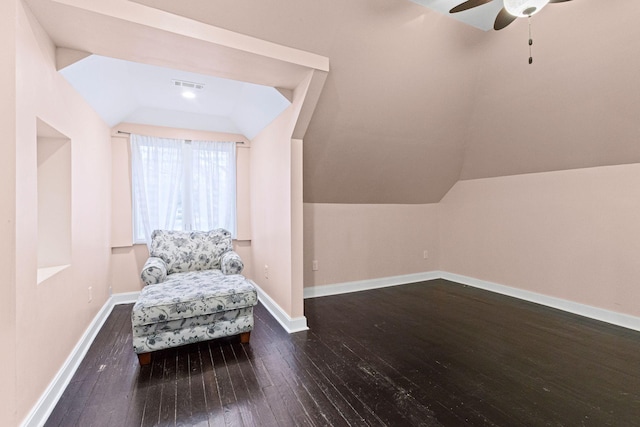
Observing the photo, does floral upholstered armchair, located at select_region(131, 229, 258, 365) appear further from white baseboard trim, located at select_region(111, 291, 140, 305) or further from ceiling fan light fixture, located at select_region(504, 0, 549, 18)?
ceiling fan light fixture, located at select_region(504, 0, 549, 18)

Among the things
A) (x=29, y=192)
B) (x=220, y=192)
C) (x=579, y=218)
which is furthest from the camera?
(x=220, y=192)

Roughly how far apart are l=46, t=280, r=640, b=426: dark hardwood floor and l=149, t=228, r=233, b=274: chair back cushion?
76 centimetres

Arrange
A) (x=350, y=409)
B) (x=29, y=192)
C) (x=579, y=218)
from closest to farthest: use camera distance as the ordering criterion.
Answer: (x=29, y=192) < (x=350, y=409) < (x=579, y=218)

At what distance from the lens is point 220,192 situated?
3969 mm

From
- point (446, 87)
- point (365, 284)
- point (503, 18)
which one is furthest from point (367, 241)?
point (503, 18)

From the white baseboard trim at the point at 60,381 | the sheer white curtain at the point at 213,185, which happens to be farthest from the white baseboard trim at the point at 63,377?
the sheer white curtain at the point at 213,185

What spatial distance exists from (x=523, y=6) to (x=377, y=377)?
2531 millimetres

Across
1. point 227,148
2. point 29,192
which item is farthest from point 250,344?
point 227,148

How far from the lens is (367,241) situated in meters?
4.29

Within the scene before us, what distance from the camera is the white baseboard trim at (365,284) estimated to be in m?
3.94

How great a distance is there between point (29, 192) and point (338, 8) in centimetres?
225

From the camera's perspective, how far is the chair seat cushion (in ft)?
7.07

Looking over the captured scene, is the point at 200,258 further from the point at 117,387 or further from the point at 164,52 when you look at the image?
the point at 164,52

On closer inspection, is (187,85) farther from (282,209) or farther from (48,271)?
(48,271)
